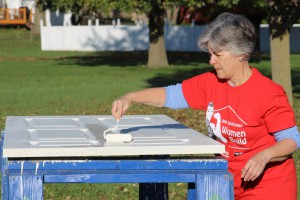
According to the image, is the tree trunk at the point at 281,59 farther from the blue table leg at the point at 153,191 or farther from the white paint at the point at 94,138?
the white paint at the point at 94,138

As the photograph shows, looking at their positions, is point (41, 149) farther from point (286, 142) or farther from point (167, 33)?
point (167, 33)

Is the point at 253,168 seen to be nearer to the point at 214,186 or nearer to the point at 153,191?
the point at 214,186

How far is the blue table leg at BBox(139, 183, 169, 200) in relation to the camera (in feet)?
21.2

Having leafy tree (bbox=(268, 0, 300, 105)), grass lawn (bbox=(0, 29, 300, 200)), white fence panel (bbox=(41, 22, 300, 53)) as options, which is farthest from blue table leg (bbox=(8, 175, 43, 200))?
white fence panel (bbox=(41, 22, 300, 53))

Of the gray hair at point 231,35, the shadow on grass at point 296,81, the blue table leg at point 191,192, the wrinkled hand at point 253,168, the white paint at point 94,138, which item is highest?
the gray hair at point 231,35

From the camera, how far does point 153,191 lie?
6.49 metres

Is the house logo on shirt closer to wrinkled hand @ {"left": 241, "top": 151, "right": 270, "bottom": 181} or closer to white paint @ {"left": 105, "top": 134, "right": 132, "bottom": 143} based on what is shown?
wrinkled hand @ {"left": 241, "top": 151, "right": 270, "bottom": 181}

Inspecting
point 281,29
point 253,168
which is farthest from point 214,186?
point 281,29

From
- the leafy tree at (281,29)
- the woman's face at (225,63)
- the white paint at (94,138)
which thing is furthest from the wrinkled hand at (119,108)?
the leafy tree at (281,29)

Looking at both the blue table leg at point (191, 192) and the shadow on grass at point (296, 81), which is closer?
the blue table leg at point (191, 192)

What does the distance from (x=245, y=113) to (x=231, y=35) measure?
1.43ft

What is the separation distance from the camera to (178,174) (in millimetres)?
4512

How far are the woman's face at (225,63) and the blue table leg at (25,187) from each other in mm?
1159

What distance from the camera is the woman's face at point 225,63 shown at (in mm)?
4871
